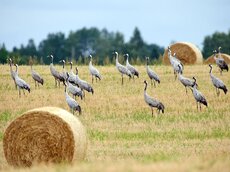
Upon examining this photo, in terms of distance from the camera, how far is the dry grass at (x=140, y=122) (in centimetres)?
1938

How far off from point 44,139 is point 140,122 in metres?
8.20

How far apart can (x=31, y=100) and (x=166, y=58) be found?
14553mm

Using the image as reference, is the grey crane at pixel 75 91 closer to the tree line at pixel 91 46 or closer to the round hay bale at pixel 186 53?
the round hay bale at pixel 186 53

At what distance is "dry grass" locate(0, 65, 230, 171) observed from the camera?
19383 millimetres

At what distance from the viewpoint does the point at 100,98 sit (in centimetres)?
3606

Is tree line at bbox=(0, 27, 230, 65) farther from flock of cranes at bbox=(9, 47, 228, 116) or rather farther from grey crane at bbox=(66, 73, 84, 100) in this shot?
grey crane at bbox=(66, 73, 84, 100)

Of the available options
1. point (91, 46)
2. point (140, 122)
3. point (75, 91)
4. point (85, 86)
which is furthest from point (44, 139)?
point (91, 46)

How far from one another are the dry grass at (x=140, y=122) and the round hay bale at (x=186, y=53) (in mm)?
3393

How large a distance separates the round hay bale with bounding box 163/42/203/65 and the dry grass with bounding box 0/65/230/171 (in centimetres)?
339

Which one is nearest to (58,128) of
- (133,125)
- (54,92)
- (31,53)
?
(133,125)

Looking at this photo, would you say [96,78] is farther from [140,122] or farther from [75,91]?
[140,122]

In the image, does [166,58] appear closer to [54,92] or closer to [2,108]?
[54,92]

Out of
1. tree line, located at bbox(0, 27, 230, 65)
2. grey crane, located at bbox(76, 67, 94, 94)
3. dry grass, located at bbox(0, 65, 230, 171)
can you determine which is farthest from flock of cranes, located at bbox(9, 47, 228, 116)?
tree line, located at bbox(0, 27, 230, 65)

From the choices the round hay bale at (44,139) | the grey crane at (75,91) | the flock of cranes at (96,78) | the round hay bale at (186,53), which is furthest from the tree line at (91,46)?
the round hay bale at (44,139)
